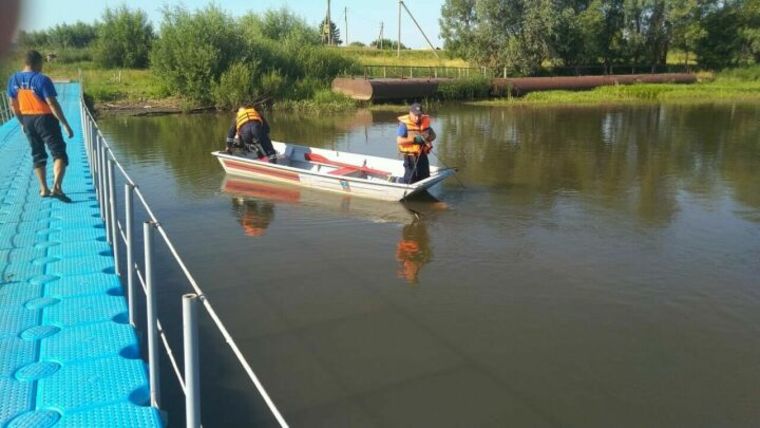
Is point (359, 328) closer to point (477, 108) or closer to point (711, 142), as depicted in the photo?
point (711, 142)

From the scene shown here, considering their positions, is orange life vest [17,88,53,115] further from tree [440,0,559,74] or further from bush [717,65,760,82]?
bush [717,65,760,82]

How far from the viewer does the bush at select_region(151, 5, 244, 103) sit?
1213 inches

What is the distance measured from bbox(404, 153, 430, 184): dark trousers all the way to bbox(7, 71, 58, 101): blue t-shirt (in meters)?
5.64

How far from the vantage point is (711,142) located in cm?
1844

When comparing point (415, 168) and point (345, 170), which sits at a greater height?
point (415, 168)

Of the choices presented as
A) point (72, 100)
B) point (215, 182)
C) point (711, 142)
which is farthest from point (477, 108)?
point (215, 182)

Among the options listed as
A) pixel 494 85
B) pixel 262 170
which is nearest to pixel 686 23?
pixel 494 85

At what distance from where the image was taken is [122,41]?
137ft

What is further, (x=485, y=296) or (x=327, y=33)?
(x=327, y=33)

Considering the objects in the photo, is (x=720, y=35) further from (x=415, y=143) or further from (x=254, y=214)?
(x=254, y=214)

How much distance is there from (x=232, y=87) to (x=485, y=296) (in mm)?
26014

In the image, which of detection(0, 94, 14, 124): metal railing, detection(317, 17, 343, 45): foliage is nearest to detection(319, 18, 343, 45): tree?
detection(317, 17, 343, 45): foliage

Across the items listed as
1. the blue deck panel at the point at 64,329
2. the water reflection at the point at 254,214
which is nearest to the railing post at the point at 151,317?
the blue deck panel at the point at 64,329

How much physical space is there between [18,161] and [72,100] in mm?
15556
